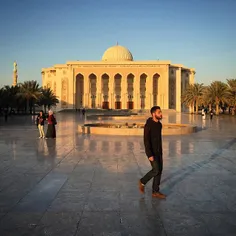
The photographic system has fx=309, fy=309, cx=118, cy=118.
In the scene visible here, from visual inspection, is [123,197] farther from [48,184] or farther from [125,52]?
[125,52]

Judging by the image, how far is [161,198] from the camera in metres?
4.52

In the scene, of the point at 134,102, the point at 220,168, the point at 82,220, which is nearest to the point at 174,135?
the point at 220,168

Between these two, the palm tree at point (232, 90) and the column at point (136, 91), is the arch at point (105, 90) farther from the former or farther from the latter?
the palm tree at point (232, 90)

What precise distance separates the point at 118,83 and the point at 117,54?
6.45 metres

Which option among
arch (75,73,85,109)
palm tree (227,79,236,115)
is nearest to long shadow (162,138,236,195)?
palm tree (227,79,236,115)

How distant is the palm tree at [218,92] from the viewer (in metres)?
41.0

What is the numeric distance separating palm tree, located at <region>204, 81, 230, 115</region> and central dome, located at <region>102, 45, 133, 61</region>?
3015 cm

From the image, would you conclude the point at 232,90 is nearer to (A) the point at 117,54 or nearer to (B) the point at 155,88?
(B) the point at 155,88

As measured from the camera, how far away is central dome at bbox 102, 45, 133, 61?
68875 millimetres

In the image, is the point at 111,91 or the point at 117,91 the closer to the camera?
the point at 111,91

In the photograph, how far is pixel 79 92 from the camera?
227 ft

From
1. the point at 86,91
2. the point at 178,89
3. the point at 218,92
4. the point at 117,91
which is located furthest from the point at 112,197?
the point at 117,91

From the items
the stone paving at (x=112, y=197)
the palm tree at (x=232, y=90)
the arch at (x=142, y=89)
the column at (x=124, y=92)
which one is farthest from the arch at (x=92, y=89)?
the stone paving at (x=112, y=197)

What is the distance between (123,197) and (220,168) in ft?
9.92
